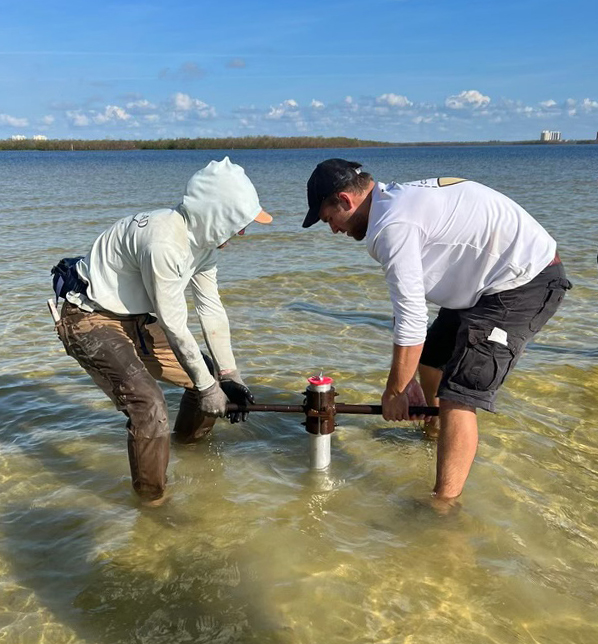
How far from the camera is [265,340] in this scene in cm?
762

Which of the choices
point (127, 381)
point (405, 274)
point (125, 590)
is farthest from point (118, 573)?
point (405, 274)

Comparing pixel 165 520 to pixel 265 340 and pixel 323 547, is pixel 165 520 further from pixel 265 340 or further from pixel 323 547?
pixel 265 340

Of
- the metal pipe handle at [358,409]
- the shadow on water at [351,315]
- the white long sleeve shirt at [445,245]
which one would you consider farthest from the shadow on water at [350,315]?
the white long sleeve shirt at [445,245]

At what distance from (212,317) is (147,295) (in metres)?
0.65

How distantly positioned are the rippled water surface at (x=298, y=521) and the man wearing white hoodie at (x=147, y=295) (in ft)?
1.94

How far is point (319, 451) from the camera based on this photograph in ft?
14.8

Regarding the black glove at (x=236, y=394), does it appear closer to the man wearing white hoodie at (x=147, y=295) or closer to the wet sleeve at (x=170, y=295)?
the man wearing white hoodie at (x=147, y=295)

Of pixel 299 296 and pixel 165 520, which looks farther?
pixel 299 296

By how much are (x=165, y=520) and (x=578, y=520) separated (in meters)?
2.62

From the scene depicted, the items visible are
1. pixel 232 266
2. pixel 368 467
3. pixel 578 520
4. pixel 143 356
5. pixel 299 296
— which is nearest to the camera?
pixel 578 520

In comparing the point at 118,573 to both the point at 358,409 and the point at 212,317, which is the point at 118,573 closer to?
the point at 358,409

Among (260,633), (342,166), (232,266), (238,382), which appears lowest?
(232,266)

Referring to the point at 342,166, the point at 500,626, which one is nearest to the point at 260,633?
the point at 500,626

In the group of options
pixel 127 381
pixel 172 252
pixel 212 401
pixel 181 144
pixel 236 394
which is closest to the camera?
pixel 172 252
